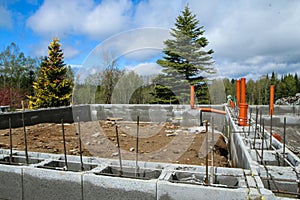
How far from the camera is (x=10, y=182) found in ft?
7.30

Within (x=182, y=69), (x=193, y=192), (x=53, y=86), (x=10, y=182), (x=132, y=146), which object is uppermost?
(x=182, y=69)

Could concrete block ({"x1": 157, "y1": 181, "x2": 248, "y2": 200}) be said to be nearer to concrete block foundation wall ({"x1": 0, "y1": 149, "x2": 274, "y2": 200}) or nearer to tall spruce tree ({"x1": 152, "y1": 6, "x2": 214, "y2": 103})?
concrete block foundation wall ({"x1": 0, "y1": 149, "x2": 274, "y2": 200})

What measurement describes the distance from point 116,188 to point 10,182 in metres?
1.15

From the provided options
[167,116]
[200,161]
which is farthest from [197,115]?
[200,161]

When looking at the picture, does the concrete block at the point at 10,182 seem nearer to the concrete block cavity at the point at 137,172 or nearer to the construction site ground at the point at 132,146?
the concrete block cavity at the point at 137,172

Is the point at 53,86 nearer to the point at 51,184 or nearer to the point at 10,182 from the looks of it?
the point at 10,182

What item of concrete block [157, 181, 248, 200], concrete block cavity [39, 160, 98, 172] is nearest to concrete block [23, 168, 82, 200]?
concrete block cavity [39, 160, 98, 172]

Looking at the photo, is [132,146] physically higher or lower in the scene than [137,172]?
lower

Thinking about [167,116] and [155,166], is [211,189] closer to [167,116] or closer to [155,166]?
[155,166]

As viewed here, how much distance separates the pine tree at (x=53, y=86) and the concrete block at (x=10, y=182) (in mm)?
12318

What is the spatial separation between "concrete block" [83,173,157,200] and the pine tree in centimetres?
1294

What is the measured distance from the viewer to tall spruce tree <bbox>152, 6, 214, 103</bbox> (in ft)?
44.9

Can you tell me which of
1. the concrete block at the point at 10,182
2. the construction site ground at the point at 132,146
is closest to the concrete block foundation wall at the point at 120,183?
the concrete block at the point at 10,182

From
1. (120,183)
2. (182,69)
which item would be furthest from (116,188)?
(182,69)
